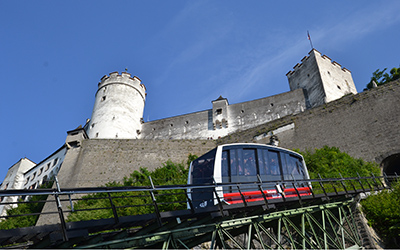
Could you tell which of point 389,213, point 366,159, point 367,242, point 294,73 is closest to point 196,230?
point 367,242

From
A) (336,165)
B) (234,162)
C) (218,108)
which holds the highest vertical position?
(218,108)

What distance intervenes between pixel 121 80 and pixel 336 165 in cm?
2642

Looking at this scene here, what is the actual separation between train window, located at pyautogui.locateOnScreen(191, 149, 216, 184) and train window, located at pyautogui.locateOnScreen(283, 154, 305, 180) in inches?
115

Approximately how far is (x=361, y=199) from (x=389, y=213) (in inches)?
40.9

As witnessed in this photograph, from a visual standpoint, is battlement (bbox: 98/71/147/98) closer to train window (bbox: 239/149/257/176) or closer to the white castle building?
the white castle building

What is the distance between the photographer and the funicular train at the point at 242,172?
30.7 ft

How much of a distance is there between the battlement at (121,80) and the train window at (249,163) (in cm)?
2858

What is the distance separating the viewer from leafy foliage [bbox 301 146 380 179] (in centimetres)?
1598

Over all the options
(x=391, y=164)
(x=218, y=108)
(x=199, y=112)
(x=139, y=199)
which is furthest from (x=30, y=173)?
(x=391, y=164)

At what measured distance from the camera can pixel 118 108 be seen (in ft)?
A: 112

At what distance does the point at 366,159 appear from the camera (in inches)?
713

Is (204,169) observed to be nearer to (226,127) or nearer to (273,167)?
(273,167)

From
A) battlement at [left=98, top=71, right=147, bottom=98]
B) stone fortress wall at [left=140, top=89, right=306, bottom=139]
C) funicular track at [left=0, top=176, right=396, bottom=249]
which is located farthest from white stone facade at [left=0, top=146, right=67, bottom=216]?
funicular track at [left=0, top=176, right=396, bottom=249]

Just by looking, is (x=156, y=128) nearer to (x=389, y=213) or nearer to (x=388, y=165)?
(x=388, y=165)
